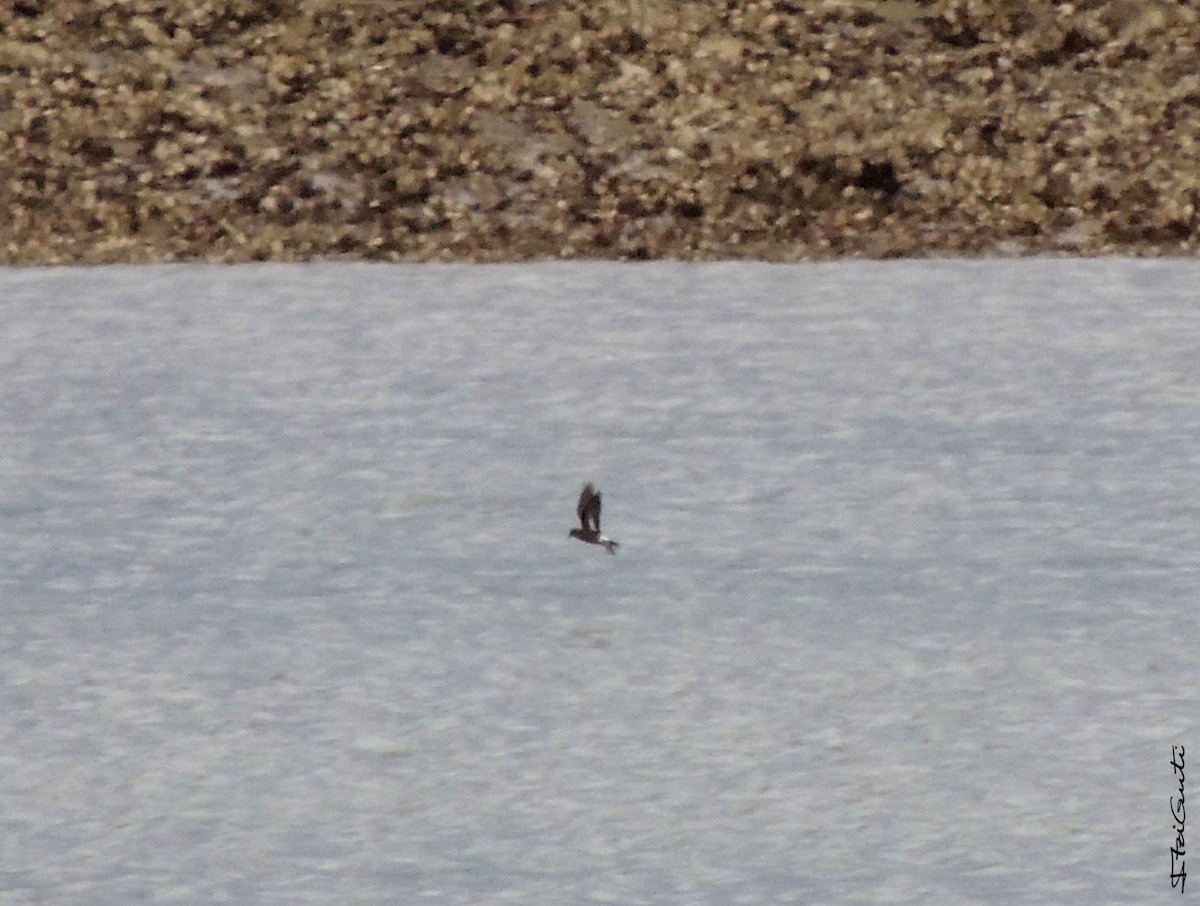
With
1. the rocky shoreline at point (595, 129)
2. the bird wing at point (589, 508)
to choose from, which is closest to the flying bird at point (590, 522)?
the bird wing at point (589, 508)

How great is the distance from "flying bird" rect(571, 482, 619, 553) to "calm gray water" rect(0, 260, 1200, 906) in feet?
0.21

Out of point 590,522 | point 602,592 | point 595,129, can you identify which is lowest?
point 602,592

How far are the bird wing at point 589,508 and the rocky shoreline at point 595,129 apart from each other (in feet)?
9.56

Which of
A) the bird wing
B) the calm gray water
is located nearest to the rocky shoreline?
the calm gray water

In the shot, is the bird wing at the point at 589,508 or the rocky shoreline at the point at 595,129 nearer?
the bird wing at the point at 589,508

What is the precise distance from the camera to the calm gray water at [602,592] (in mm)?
3680

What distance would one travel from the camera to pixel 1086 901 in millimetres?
3443

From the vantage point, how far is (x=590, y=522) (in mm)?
5070

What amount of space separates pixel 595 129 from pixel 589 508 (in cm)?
377

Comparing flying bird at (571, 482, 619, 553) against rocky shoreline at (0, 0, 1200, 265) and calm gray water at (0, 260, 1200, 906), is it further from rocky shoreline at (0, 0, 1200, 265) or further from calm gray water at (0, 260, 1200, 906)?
rocky shoreline at (0, 0, 1200, 265)

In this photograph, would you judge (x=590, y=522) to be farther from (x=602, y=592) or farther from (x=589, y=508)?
(x=602, y=592)

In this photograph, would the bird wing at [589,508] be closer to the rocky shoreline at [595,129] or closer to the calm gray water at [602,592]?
the calm gray water at [602,592]

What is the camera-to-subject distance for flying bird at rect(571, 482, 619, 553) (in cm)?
503

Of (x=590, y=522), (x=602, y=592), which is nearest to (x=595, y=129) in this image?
(x=590, y=522)
